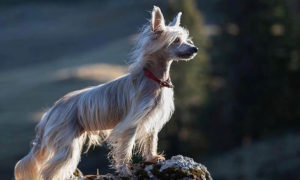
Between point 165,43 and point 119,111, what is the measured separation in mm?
1558

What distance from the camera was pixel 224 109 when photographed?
62.6 m

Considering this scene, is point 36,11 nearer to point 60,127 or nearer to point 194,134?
point 194,134

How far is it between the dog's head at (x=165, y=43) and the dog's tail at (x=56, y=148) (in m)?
1.88

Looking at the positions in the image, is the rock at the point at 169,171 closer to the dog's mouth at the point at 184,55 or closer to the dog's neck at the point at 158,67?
the dog's neck at the point at 158,67

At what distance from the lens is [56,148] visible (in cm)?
1284

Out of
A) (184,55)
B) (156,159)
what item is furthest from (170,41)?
(156,159)

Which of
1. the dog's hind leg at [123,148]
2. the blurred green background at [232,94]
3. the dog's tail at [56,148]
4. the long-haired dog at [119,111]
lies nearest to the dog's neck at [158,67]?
the long-haired dog at [119,111]

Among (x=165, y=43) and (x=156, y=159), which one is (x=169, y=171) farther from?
(x=165, y=43)

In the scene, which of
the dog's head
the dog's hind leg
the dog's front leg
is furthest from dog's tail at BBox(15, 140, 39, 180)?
the dog's head

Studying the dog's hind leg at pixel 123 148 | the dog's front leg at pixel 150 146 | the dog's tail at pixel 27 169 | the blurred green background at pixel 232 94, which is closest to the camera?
the dog's hind leg at pixel 123 148

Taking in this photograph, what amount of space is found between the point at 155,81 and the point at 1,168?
1260 inches

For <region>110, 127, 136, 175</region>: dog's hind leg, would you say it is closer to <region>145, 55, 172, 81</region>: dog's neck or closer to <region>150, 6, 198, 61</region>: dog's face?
<region>145, 55, 172, 81</region>: dog's neck

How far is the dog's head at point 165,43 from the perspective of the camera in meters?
12.9

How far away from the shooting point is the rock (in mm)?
12266
